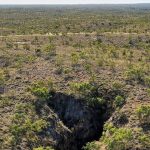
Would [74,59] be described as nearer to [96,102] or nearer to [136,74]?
[136,74]

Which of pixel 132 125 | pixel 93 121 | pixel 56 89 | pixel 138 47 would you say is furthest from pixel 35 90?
pixel 138 47

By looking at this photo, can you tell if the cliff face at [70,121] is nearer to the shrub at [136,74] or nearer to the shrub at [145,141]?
the shrub at [145,141]

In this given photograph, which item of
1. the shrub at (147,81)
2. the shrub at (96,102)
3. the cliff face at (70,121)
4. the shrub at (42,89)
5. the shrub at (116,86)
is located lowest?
the cliff face at (70,121)

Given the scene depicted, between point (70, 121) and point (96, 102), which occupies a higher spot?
point (96, 102)

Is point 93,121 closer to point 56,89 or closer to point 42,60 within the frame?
point 56,89

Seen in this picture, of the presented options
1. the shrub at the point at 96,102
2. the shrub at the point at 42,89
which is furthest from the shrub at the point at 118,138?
the shrub at the point at 42,89

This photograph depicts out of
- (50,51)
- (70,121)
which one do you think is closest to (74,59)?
(50,51)
